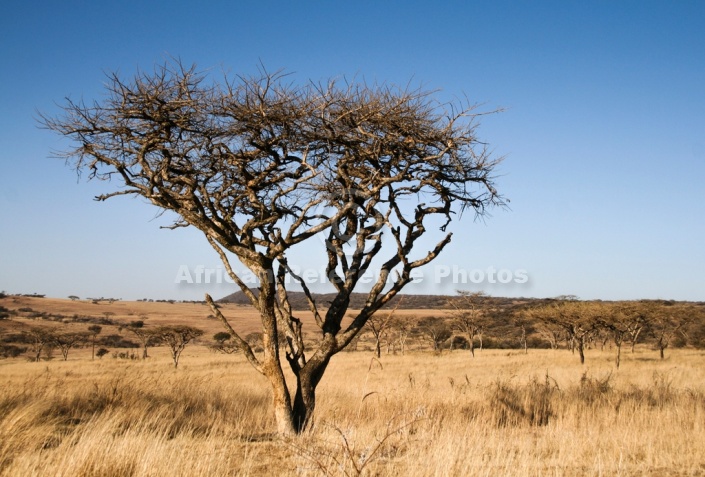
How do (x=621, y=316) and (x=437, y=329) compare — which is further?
(x=437, y=329)

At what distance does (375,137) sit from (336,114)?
74cm

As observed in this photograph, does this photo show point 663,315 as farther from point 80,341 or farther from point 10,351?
point 80,341

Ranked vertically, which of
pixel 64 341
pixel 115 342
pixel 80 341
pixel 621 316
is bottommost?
pixel 115 342

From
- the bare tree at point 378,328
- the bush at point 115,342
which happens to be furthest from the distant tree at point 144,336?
the bare tree at point 378,328

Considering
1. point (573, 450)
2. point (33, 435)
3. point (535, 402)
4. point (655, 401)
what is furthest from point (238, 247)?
point (655, 401)

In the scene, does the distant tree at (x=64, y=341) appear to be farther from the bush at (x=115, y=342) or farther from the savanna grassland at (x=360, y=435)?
the savanna grassland at (x=360, y=435)

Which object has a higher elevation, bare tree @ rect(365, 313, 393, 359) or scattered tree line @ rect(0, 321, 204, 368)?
bare tree @ rect(365, 313, 393, 359)

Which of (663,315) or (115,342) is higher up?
(663,315)

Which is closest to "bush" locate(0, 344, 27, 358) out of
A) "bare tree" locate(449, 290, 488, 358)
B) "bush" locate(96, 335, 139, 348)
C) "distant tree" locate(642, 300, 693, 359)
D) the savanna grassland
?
"bush" locate(96, 335, 139, 348)

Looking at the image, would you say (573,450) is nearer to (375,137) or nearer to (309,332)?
(375,137)

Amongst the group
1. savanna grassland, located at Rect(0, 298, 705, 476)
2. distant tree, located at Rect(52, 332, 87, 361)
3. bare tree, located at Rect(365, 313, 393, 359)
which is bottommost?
distant tree, located at Rect(52, 332, 87, 361)

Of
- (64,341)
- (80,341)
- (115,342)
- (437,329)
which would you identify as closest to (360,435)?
(64,341)

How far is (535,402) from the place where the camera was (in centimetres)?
979

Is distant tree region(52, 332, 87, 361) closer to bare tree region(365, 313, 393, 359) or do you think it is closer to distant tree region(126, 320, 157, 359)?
distant tree region(126, 320, 157, 359)
